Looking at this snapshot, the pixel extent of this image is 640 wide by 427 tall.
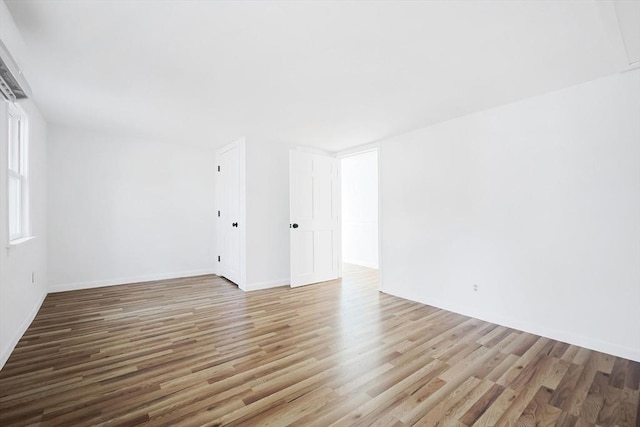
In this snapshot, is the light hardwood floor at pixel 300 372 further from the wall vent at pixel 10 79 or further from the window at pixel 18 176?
the wall vent at pixel 10 79

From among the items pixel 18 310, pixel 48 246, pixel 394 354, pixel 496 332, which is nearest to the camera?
pixel 394 354

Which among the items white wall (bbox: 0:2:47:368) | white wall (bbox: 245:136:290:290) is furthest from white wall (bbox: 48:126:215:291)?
white wall (bbox: 245:136:290:290)

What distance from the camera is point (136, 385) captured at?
1.96 m

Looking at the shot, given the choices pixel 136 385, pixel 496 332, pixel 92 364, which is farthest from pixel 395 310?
pixel 92 364

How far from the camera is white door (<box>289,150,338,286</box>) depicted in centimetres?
463

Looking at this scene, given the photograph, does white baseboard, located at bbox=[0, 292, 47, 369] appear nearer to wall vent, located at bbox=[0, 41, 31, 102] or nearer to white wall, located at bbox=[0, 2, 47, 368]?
white wall, located at bbox=[0, 2, 47, 368]

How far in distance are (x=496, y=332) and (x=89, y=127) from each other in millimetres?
5840

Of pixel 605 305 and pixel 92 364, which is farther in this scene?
pixel 605 305

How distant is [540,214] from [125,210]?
223 inches

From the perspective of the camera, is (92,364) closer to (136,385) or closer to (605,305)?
(136,385)

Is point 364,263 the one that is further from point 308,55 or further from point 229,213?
point 308,55

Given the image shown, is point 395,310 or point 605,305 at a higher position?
point 605,305

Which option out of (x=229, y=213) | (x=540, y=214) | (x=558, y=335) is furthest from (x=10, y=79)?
(x=558, y=335)

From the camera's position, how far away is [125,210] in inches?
184
